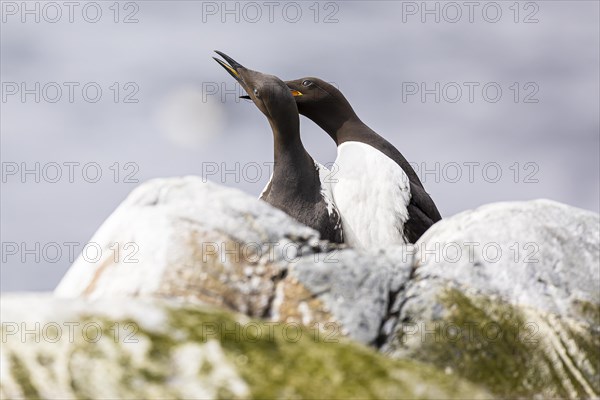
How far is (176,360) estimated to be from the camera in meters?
5.17

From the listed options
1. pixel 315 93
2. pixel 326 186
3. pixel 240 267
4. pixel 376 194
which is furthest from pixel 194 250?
pixel 315 93

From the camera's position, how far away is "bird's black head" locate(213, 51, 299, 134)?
10.4 m

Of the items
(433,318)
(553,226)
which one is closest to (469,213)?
(553,226)

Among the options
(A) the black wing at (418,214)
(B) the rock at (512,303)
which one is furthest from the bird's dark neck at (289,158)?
(B) the rock at (512,303)

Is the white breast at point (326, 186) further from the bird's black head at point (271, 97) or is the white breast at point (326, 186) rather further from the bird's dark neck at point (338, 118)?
the bird's dark neck at point (338, 118)

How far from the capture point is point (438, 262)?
289 inches

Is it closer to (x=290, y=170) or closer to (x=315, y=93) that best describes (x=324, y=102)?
(x=315, y=93)

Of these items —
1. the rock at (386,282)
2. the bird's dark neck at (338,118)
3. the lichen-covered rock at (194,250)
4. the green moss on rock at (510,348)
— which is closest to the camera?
the lichen-covered rock at (194,250)

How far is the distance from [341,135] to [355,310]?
Result: 6.36 m

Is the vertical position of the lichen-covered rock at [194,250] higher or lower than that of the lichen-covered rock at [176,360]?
higher

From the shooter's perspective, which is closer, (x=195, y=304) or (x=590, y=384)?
(x=195, y=304)

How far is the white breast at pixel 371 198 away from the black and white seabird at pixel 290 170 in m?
0.30

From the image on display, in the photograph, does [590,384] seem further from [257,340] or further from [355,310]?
[257,340]

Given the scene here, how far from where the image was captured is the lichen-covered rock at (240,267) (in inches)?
253
